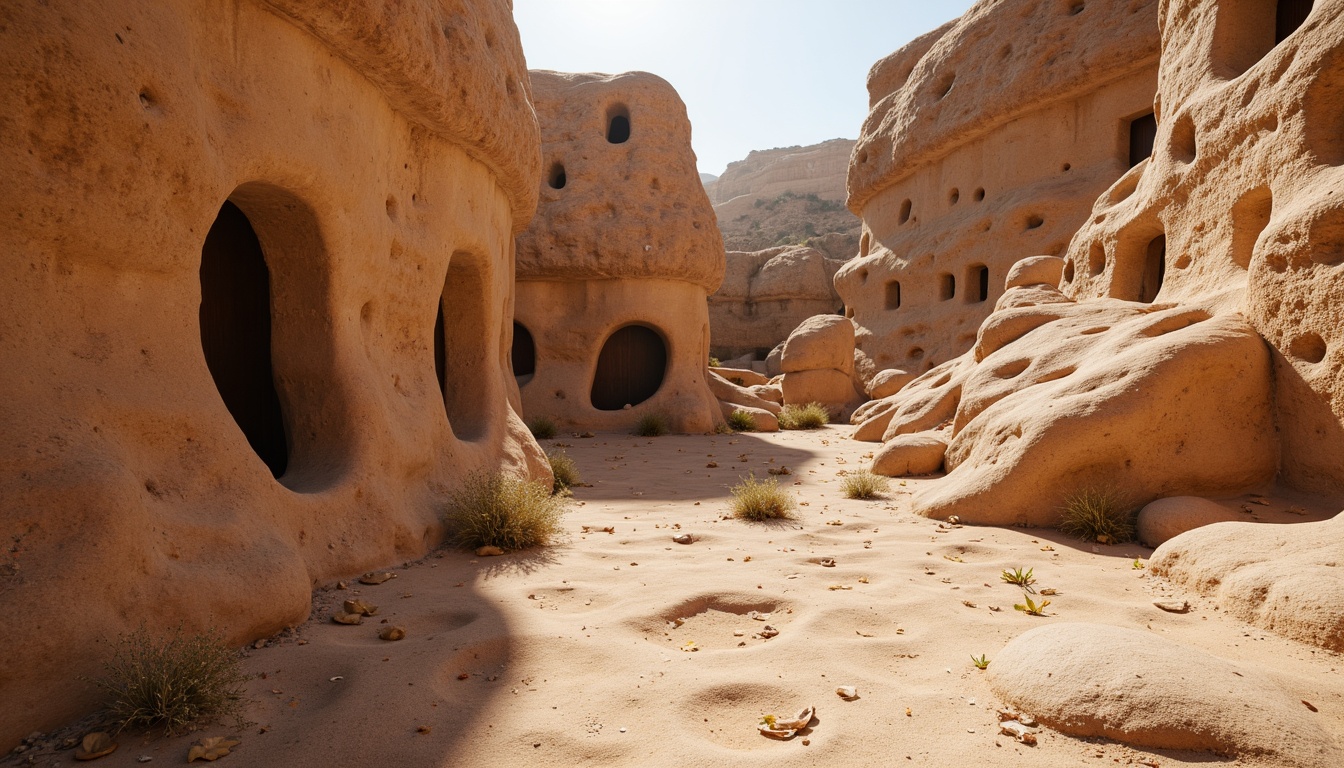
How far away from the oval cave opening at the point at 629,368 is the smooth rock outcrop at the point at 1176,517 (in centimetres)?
895

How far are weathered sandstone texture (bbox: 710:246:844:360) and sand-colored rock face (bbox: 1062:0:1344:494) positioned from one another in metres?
17.3

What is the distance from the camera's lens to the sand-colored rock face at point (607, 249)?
1151cm

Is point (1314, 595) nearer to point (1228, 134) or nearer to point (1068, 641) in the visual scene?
point (1068, 641)

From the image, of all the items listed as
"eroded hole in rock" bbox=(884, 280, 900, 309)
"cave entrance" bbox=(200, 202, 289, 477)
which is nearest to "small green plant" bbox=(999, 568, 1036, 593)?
"cave entrance" bbox=(200, 202, 289, 477)

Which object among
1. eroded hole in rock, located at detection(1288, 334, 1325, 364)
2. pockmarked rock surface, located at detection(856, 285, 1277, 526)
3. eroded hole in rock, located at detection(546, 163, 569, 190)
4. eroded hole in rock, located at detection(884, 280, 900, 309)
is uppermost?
eroded hole in rock, located at detection(546, 163, 569, 190)

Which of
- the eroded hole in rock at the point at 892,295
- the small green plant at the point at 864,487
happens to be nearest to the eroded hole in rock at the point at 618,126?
the eroded hole in rock at the point at 892,295

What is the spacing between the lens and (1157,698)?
2162mm

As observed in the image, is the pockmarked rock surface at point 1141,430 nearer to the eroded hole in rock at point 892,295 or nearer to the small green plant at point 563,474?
the small green plant at point 563,474

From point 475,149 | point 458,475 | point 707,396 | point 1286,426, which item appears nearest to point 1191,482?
point 1286,426

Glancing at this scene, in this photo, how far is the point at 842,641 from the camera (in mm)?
2895

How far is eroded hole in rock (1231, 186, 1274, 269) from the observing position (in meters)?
5.27

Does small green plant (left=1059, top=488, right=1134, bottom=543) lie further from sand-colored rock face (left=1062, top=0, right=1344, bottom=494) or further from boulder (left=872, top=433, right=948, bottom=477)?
boulder (left=872, top=433, right=948, bottom=477)

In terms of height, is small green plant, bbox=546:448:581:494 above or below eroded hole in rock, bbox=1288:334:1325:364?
below

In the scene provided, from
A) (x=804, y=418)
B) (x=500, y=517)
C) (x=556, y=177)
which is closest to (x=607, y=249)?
(x=556, y=177)
